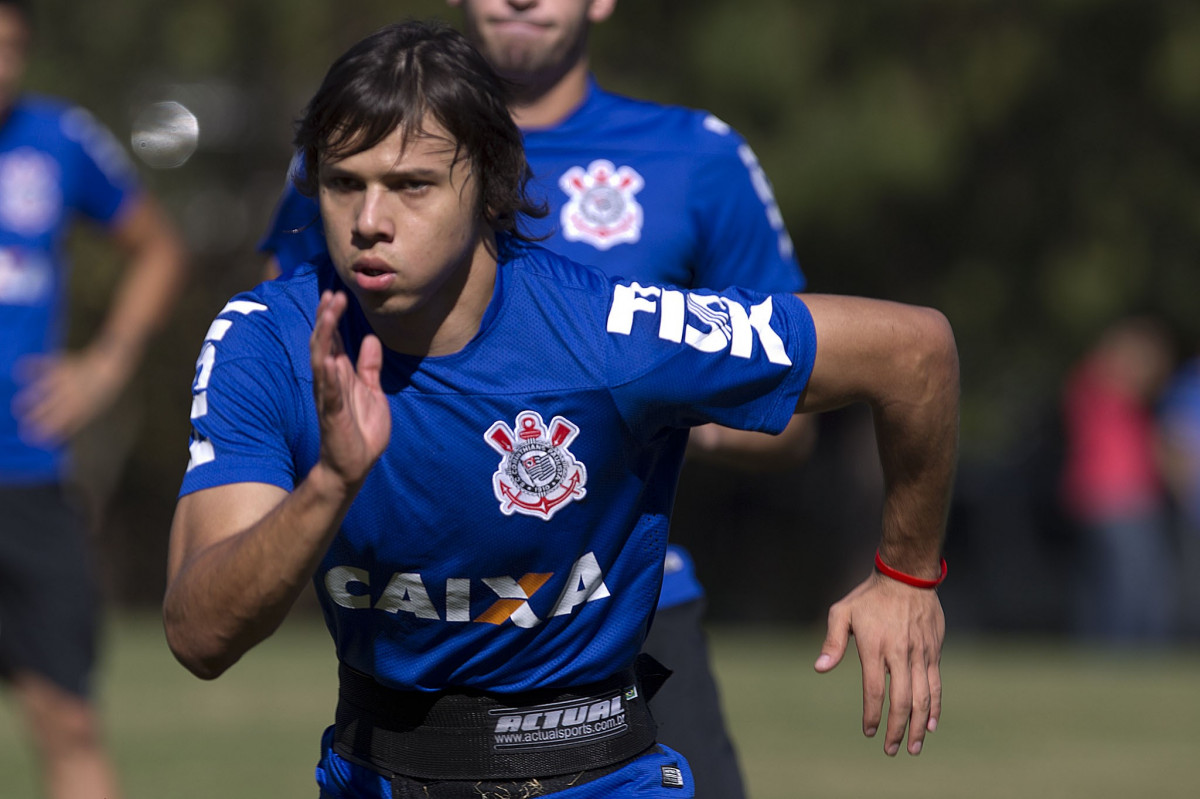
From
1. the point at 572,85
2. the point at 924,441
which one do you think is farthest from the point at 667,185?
the point at 924,441

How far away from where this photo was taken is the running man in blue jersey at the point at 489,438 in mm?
3105

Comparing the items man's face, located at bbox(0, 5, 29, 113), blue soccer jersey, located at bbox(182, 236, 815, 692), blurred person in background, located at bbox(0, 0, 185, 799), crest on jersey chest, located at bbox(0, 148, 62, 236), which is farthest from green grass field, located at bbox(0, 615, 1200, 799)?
blue soccer jersey, located at bbox(182, 236, 815, 692)

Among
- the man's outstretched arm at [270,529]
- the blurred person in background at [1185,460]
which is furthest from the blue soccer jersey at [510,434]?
the blurred person in background at [1185,460]

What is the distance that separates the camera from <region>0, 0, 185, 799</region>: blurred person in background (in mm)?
5996

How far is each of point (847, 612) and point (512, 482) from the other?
819 millimetres

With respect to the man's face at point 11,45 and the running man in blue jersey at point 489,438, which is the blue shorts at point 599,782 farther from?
the man's face at point 11,45

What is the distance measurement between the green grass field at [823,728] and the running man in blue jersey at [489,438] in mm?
4341

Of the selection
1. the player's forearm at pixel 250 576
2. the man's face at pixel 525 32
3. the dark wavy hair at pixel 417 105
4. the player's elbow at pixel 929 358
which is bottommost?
the player's forearm at pixel 250 576

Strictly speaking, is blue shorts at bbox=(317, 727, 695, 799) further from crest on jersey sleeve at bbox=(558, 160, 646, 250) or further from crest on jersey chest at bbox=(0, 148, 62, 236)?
crest on jersey chest at bbox=(0, 148, 62, 236)

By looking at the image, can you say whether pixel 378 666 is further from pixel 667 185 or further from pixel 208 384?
pixel 667 185

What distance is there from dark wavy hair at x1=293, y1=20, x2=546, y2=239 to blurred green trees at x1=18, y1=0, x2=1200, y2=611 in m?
11.8

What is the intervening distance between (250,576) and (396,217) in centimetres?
69

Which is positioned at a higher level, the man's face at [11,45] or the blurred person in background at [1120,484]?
the man's face at [11,45]

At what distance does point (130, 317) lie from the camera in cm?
725
